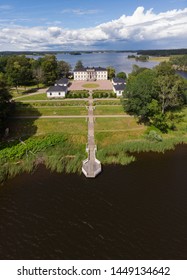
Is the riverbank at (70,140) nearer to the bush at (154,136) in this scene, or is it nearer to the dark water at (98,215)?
the bush at (154,136)

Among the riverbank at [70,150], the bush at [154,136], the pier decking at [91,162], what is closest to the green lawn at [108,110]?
the pier decking at [91,162]

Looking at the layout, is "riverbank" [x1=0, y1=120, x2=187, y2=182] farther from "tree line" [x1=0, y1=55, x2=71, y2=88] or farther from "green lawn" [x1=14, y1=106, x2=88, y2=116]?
"tree line" [x1=0, y1=55, x2=71, y2=88]

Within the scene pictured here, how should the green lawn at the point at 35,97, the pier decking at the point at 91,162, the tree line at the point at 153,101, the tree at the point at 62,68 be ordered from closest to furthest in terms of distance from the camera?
the pier decking at the point at 91,162 < the tree line at the point at 153,101 < the green lawn at the point at 35,97 < the tree at the point at 62,68

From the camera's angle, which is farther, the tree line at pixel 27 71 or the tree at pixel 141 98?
the tree line at pixel 27 71

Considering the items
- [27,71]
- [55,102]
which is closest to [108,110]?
[55,102]

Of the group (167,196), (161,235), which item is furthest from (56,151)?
(161,235)

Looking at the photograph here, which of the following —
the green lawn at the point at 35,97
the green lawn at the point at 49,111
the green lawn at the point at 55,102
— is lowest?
the green lawn at the point at 49,111

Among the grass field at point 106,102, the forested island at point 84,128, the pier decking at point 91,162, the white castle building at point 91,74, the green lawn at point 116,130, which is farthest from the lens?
the white castle building at point 91,74

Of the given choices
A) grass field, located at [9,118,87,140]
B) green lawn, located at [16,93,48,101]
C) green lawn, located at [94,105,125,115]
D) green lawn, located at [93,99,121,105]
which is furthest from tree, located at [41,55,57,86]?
grass field, located at [9,118,87,140]
